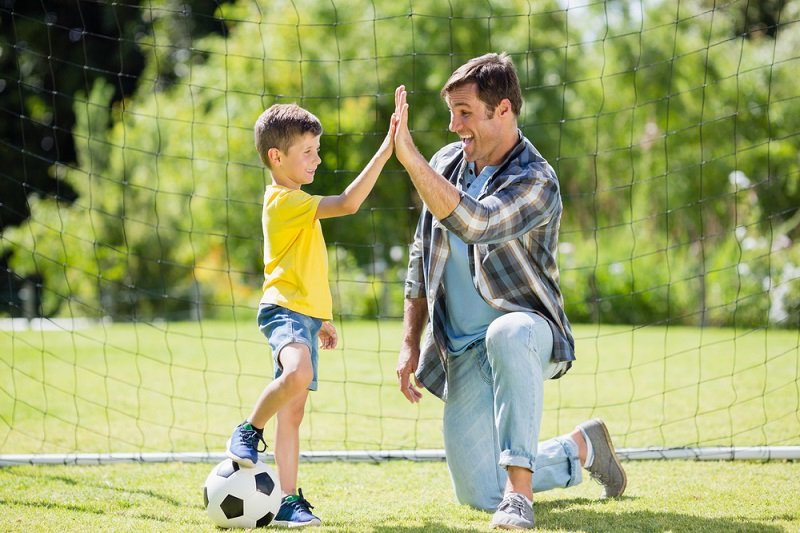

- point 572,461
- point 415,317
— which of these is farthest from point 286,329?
point 572,461

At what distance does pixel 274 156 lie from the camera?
2986 mm

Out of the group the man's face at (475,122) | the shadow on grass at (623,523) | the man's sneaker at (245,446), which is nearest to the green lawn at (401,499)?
the shadow on grass at (623,523)

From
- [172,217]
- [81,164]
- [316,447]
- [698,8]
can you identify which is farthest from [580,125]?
[316,447]

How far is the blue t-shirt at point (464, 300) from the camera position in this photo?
313 centimetres

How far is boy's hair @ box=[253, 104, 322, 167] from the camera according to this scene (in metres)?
2.95

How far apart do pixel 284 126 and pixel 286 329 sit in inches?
23.9

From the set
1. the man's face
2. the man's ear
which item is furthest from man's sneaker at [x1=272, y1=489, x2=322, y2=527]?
the man's ear

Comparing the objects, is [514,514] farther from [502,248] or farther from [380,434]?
[380,434]

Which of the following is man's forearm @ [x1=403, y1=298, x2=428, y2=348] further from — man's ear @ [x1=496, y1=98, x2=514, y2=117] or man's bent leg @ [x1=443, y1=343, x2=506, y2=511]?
man's ear @ [x1=496, y1=98, x2=514, y2=117]

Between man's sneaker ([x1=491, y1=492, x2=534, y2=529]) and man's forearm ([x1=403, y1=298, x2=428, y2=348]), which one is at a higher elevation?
man's forearm ([x1=403, y1=298, x2=428, y2=348])

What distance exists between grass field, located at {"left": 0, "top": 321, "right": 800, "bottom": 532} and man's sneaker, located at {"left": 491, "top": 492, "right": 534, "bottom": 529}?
118 millimetres

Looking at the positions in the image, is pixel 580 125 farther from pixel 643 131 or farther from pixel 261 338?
pixel 261 338

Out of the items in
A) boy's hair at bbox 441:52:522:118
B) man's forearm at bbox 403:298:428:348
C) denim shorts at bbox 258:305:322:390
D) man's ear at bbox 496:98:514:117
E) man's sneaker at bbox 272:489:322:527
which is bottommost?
man's sneaker at bbox 272:489:322:527

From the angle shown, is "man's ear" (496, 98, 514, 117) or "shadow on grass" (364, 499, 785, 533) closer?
"shadow on grass" (364, 499, 785, 533)
